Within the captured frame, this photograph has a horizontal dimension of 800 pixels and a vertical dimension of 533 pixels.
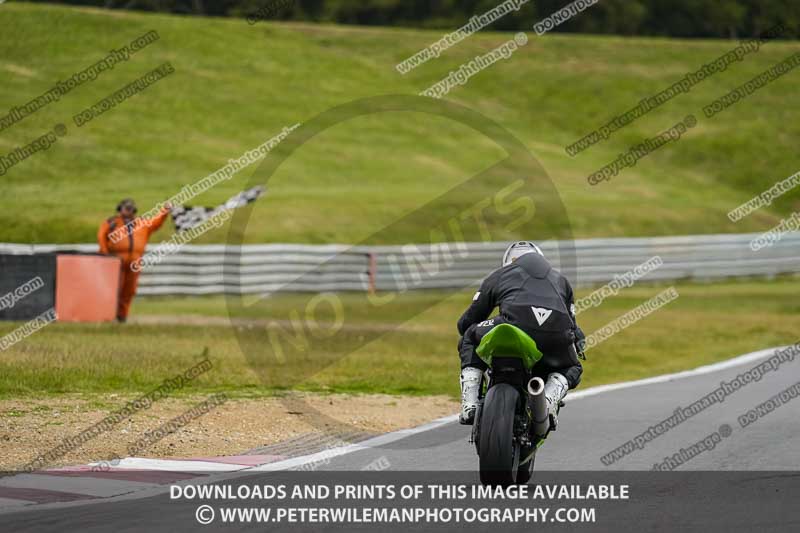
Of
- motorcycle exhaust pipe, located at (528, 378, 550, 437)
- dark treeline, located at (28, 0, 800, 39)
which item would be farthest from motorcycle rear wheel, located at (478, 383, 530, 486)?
dark treeline, located at (28, 0, 800, 39)

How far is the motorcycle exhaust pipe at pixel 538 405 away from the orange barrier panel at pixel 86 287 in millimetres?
13097

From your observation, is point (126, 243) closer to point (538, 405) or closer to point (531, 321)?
point (531, 321)

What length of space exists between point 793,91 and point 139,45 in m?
28.1

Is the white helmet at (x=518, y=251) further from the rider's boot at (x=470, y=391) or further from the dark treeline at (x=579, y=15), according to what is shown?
the dark treeline at (x=579, y=15)

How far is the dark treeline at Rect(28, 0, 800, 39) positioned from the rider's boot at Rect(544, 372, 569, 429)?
73507mm

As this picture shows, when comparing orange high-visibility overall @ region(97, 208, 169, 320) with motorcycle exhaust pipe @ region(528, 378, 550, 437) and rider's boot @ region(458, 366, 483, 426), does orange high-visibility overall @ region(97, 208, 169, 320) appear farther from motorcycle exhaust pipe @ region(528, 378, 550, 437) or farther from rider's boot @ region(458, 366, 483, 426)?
motorcycle exhaust pipe @ region(528, 378, 550, 437)

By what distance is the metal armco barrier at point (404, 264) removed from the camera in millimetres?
28094

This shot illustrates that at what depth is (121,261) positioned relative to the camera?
68.7 feet

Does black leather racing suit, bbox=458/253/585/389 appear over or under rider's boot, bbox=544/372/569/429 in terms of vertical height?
over

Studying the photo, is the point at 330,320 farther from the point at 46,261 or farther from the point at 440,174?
the point at 440,174

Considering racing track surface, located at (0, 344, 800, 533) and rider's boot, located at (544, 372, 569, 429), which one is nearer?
racing track surface, located at (0, 344, 800, 533)

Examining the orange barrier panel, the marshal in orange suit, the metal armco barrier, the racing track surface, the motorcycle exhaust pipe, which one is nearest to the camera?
the racing track surface

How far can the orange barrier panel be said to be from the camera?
20.6m

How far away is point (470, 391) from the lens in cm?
884
